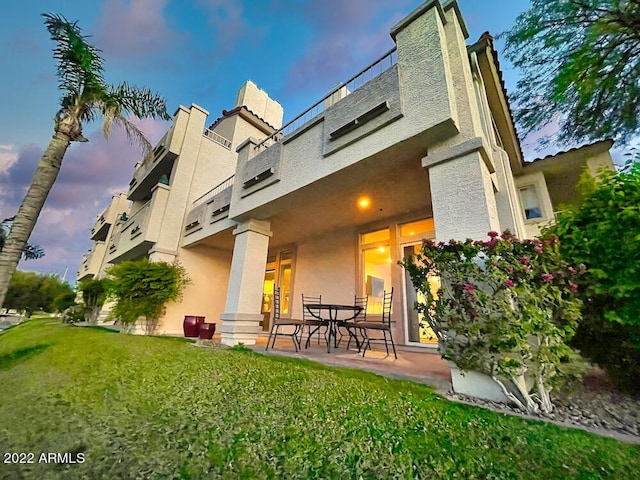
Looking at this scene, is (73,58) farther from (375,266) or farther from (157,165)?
(375,266)

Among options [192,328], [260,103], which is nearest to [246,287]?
[192,328]

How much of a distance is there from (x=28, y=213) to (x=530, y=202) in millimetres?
9905

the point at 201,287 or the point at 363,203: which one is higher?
the point at 363,203

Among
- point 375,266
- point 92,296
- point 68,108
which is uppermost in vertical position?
point 68,108

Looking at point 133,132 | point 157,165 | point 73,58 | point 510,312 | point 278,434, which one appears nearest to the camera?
point 278,434

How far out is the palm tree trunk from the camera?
4.12m

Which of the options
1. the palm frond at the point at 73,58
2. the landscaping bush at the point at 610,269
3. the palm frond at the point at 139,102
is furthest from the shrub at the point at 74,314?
the landscaping bush at the point at 610,269

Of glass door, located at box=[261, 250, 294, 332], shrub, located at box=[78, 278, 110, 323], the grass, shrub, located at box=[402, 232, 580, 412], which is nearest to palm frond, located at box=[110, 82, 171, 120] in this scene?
glass door, located at box=[261, 250, 294, 332]

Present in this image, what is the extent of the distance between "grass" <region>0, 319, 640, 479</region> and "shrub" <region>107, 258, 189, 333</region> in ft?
14.9

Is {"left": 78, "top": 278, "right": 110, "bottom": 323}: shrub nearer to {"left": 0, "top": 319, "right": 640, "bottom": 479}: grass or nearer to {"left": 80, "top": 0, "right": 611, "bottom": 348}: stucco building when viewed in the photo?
{"left": 80, "top": 0, "right": 611, "bottom": 348}: stucco building

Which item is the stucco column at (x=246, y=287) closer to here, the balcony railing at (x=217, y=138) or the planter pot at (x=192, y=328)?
the planter pot at (x=192, y=328)

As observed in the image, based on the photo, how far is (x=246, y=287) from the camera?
510 cm

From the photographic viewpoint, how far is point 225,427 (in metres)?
1.54

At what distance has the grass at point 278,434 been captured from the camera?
3.82ft
